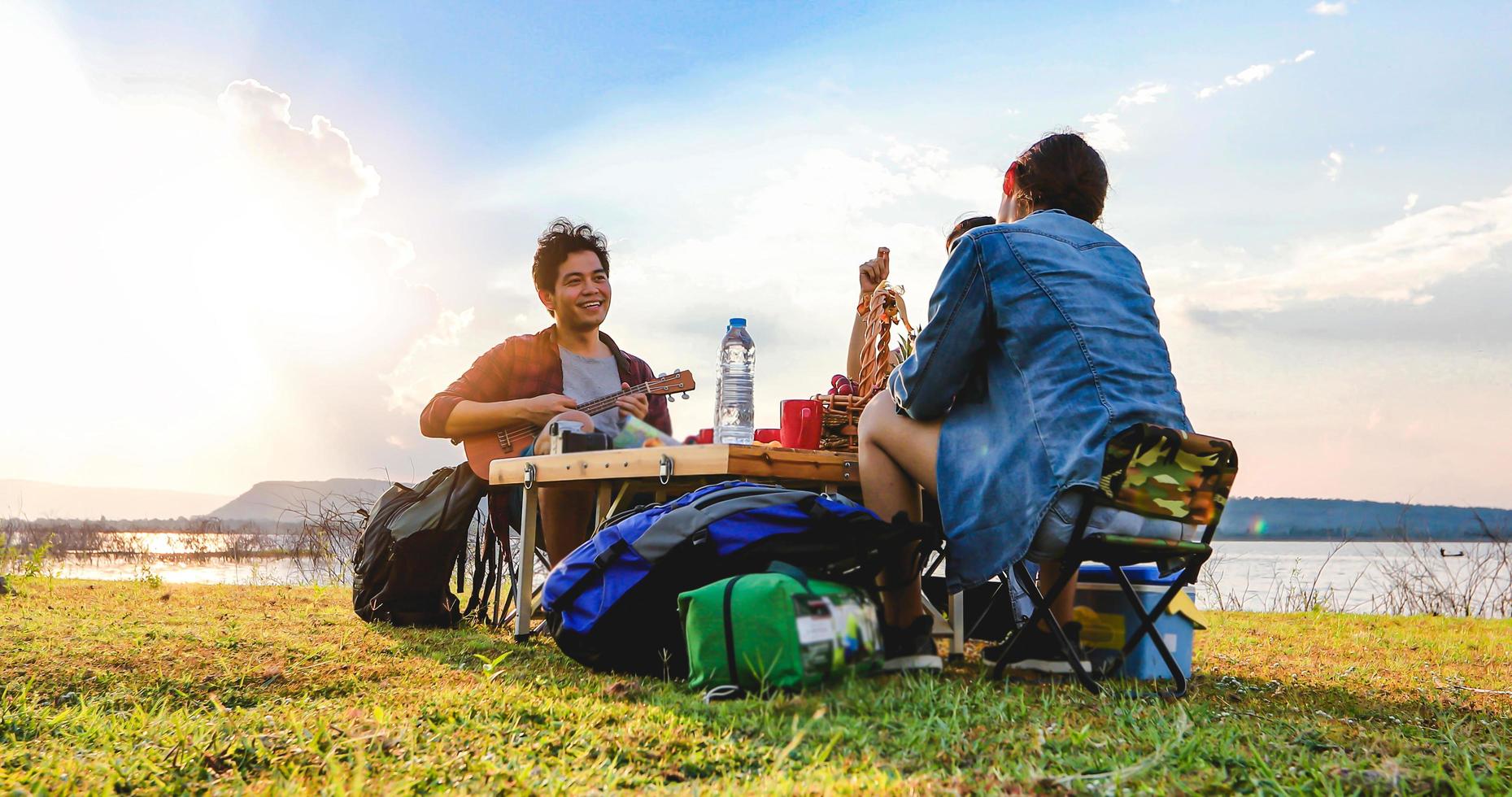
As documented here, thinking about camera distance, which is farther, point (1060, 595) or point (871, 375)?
point (871, 375)

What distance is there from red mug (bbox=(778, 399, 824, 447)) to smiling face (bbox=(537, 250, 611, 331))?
1594mm

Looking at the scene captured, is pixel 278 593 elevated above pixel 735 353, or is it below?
below

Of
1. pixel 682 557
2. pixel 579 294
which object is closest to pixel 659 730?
pixel 682 557

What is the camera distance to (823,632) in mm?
2242

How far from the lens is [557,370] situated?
14.3 feet

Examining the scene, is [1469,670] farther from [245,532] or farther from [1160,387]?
[245,532]

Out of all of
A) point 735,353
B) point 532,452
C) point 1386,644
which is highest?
point 735,353

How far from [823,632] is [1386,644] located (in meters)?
3.39

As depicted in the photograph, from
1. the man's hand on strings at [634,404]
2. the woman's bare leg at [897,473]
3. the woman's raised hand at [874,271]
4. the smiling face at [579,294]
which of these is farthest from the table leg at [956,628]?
the smiling face at [579,294]

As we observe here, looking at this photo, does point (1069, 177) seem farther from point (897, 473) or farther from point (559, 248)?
point (559, 248)

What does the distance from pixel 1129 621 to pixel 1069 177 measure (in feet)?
4.27

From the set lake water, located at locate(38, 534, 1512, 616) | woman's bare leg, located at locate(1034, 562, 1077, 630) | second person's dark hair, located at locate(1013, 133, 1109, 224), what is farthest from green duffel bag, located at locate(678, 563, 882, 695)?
lake water, located at locate(38, 534, 1512, 616)

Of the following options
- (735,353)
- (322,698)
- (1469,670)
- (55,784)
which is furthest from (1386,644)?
(55,784)

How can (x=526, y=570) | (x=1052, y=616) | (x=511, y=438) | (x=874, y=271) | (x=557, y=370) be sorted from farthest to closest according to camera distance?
(x=557, y=370), (x=511, y=438), (x=874, y=271), (x=526, y=570), (x=1052, y=616)
